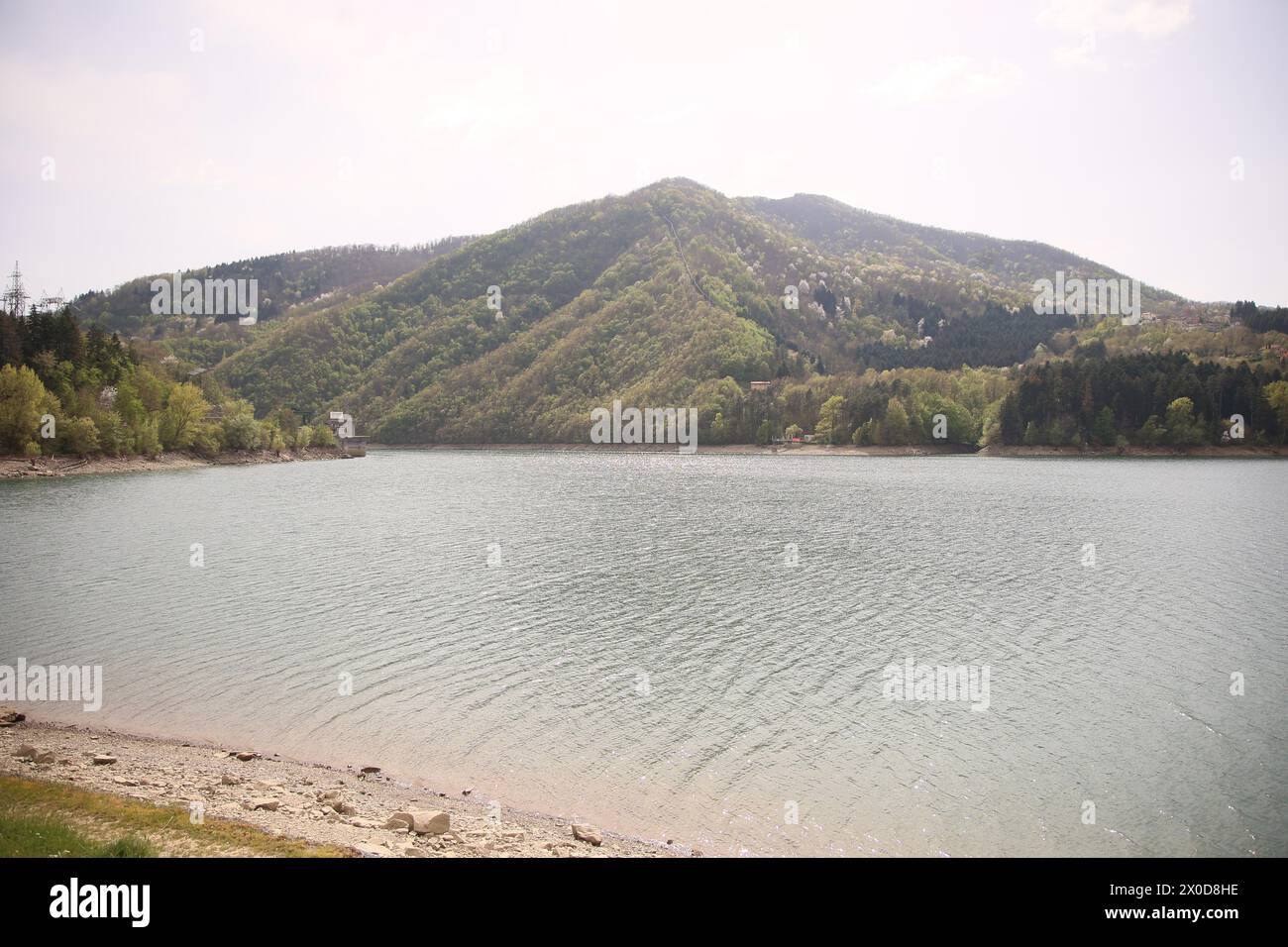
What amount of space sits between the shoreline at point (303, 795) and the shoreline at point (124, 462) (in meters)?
89.2

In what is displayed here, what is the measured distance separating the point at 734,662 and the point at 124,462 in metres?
109

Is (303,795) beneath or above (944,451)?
beneath

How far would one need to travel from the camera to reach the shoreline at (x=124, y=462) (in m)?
87.6

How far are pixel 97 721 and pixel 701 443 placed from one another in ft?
538

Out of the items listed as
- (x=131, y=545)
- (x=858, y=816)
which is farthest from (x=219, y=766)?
(x=131, y=545)

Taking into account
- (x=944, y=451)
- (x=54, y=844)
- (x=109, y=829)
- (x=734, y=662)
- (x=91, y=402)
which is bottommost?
(x=734, y=662)

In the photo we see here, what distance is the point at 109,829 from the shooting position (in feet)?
36.8

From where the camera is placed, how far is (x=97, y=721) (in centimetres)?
1814

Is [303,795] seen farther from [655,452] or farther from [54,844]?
[655,452]

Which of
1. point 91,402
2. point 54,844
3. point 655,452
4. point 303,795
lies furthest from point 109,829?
point 655,452

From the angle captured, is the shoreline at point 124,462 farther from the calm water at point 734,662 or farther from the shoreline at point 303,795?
the shoreline at point 303,795

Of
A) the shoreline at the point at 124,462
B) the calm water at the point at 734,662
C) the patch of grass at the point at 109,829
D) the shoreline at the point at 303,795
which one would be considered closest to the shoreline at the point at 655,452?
the shoreline at the point at 124,462

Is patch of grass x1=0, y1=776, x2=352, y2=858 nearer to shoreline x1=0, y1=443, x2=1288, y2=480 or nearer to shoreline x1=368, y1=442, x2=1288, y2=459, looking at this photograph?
shoreline x1=0, y1=443, x2=1288, y2=480

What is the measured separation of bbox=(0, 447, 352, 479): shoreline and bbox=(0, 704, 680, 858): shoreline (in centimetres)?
8924
